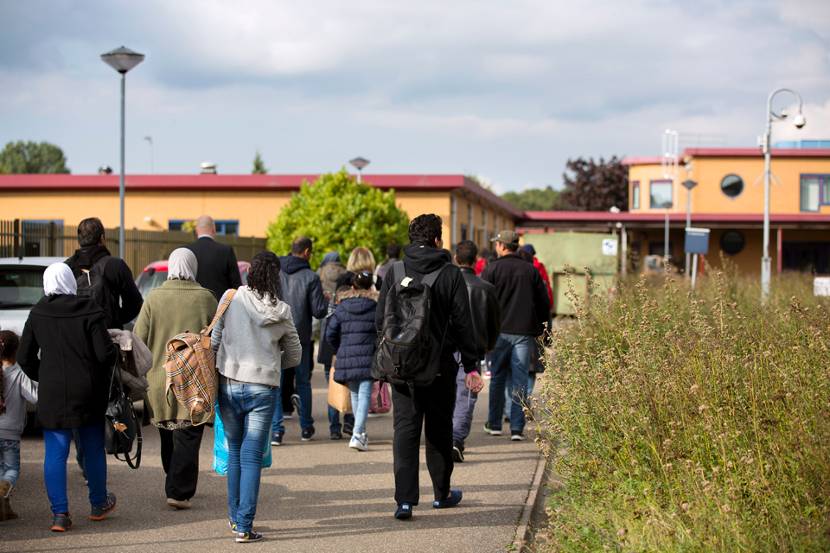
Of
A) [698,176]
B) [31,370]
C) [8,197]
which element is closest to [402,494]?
[31,370]

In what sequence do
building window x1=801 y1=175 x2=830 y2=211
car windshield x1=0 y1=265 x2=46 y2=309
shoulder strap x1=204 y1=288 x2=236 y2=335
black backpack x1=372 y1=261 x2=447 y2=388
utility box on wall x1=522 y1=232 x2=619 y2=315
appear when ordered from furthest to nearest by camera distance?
building window x1=801 y1=175 x2=830 y2=211 < utility box on wall x1=522 y1=232 x2=619 y2=315 < car windshield x1=0 y1=265 x2=46 y2=309 < black backpack x1=372 y1=261 x2=447 y2=388 < shoulder strap x1=204 y1=288 x2=236 y2=335

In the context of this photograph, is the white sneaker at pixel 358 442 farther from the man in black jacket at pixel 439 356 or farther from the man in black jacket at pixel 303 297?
the man in black jacket at pixel 439 356

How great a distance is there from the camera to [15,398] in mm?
7934

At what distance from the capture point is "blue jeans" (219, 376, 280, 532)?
7.14 metres

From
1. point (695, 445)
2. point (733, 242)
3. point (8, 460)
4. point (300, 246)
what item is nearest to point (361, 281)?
point (300, 246)

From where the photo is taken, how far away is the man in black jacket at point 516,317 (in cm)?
1141

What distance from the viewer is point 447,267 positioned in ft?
25.9

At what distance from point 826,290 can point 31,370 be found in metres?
14.4

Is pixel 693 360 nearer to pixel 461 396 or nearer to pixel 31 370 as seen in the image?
pixel 461 396

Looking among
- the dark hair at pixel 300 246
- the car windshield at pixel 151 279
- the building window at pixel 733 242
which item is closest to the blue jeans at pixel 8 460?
the dark hair at pixel 300 246

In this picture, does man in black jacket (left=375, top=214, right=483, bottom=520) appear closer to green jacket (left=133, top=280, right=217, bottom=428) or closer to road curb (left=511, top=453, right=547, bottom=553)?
road curb (left=511, top=453, right=547, bottom=553)

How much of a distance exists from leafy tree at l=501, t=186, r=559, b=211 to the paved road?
109546 millimetres

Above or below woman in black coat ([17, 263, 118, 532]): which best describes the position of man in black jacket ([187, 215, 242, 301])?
above

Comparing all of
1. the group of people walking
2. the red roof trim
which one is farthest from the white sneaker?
the red roof trim
